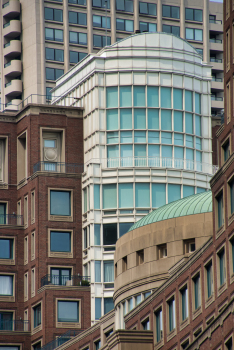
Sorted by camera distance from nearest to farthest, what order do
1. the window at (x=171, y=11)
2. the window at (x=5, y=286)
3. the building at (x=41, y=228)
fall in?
1. the building at (x=41, y=228)
2. the window at (x=5, y=286)
3. the window at (x=171, y=11)

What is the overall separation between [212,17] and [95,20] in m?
21.8

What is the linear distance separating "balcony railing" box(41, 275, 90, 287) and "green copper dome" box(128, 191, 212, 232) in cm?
2649

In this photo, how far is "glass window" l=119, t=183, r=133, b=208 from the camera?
105250mm

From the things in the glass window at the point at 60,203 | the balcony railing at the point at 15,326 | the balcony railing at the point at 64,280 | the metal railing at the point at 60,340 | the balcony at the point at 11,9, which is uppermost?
the balcony at the point at 11,9

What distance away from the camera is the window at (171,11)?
163 m

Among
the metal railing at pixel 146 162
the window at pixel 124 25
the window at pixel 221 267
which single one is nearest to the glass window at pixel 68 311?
the metal railing at pixel 146 162

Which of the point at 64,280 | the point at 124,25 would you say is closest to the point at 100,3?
the point at 124,25

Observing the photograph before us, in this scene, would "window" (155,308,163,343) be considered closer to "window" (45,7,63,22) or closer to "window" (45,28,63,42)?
"window" (45,28,63,42)

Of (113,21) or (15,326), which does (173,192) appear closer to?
(15,326)

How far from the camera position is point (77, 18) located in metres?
158

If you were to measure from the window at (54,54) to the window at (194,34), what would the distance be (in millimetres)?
21567

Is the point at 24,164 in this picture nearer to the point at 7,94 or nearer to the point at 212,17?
the point at 7,94

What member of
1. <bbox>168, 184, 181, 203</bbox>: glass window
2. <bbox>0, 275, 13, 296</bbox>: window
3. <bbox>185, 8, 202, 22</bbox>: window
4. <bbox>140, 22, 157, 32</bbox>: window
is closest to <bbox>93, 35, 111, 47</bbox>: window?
<bbox>140, 22, 157, 32</bbox>: window

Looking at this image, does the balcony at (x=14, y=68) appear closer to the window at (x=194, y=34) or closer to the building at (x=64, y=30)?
the building at (x=64, y=30)
